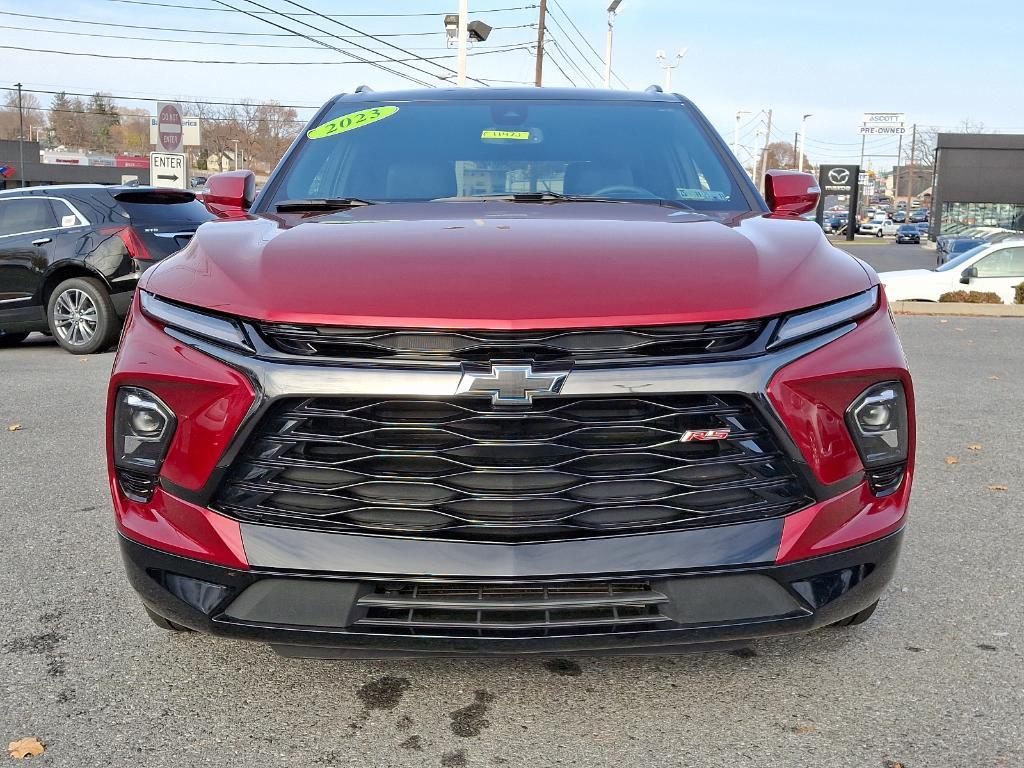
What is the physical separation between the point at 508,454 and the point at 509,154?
1.86 metres

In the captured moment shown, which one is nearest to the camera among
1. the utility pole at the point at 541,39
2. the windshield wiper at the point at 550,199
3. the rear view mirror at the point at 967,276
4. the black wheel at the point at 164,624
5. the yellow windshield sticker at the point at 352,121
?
the black wheel at the point at 164,624

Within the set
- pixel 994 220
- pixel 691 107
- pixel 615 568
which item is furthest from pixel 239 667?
pixel 994 220

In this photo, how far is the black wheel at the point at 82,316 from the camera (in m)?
10.5

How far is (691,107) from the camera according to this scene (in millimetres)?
4336

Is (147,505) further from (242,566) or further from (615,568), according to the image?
(615,568)

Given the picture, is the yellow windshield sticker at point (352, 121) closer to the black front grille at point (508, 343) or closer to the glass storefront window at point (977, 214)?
the black front grille at point (508, 343)

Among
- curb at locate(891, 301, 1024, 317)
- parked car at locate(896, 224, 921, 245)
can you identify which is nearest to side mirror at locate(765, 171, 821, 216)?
curb at locate(891, 301, 1024, 317)

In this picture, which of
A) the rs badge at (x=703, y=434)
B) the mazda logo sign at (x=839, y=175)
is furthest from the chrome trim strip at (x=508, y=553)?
the mazda logo sign at (x=839, y=175)

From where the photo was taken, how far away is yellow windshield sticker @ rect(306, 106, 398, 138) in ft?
13.4

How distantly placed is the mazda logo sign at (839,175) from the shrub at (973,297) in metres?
34.4

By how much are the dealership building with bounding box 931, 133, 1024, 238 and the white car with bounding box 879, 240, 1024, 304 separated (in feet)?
134

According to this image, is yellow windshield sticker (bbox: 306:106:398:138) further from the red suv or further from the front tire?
the front tire

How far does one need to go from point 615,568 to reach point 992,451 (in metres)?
4.47

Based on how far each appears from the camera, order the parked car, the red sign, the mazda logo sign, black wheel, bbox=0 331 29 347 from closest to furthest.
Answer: black wheel, bbox=0 331 29 347
the red sign
the mazda logo sign
the parked car
